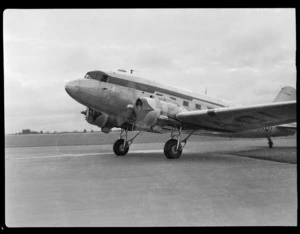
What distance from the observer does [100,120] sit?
13602 millimetres

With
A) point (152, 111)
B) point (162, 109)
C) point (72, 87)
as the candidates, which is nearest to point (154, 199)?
point (152, 111)

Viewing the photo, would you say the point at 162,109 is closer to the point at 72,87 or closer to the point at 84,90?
the point at 84,90

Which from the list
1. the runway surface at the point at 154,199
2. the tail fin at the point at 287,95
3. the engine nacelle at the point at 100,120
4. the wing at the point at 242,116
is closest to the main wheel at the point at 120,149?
the engine nacelle at the point at 100,120

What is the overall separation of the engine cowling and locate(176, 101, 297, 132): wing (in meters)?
3.63

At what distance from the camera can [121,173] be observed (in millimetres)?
7922

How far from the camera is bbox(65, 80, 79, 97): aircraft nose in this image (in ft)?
35.9

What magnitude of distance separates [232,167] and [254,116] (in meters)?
2.92

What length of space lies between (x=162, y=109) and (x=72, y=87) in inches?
126

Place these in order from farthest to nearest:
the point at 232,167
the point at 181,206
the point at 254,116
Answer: the point at 254,116 → the point at 232,167 → the point at 181,206

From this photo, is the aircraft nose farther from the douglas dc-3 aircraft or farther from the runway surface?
the runway surface

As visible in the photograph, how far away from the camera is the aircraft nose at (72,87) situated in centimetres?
1095
